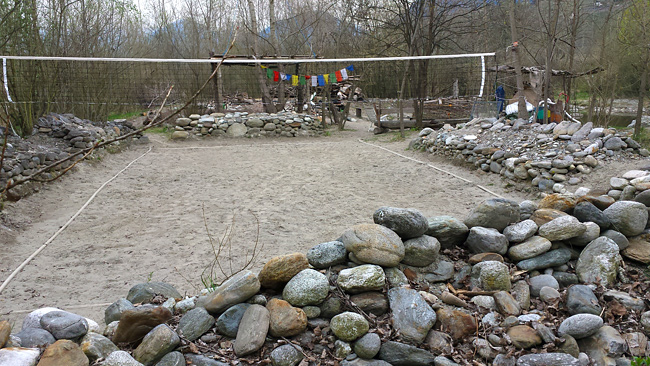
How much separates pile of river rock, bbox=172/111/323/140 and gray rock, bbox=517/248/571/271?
29.0 ft

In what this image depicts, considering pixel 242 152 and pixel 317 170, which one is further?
pixel 242 152

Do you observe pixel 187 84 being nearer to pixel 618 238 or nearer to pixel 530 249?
pixel 530 249

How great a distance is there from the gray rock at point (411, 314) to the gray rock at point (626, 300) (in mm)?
1184

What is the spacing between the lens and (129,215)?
17.6ft

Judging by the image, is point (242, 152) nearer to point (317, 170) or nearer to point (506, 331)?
point (317, 170)

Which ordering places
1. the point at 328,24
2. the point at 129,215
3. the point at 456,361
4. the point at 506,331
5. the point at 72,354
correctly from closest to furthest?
1. the point at 72,354
2. the point at 456,361
3. the point at 506,331
4. the point at 129,215
5. the point at 328,24

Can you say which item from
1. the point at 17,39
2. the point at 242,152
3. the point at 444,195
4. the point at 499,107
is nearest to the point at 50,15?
the point at 17,39

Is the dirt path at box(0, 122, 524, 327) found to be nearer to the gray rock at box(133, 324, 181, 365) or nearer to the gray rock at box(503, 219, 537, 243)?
the gray rock at box(133, 324, 181, 365)

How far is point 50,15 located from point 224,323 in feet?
31.8

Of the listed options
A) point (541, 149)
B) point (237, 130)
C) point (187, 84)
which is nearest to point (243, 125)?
point (237, 130)

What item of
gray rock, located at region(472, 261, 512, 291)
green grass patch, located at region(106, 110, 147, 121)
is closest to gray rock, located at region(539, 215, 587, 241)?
gray rock, located at region(472, 261, 512, 291)

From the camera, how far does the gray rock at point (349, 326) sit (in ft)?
7.89

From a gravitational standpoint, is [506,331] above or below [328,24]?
below

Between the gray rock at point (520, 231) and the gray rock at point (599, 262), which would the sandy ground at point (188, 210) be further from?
the gray rock at point (599, 262)
